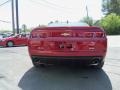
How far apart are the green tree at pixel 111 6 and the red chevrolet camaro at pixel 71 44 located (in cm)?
7435

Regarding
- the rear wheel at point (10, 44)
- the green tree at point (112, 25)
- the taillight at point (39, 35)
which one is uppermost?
the green tree at point (112, 25)

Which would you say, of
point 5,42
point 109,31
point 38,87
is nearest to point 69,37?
Result: point 38,87

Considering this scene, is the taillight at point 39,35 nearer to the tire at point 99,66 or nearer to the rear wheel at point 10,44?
the tire at point 99,66

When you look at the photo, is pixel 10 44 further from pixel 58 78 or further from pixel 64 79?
pixel 64 79

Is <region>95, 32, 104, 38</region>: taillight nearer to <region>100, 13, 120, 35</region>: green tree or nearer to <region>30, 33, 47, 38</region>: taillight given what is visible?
<region>30, 33, 47, 38</region>: taillight

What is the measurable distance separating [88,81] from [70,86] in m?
0.69

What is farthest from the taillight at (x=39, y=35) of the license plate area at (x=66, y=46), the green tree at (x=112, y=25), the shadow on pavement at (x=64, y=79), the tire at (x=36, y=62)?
the green tree at (x=112, y=25)

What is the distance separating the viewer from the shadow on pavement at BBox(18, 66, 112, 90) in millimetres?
7043

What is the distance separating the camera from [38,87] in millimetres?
7039

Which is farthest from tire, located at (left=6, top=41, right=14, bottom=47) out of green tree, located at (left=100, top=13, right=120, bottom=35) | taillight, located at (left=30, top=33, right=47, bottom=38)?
green tree, located at (left=100, top=13, right=120, bottom=35)

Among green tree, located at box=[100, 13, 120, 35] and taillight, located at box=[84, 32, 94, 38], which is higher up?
green tree, located at box=[100, 13, 120, 35]

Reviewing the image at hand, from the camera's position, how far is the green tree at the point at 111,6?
82713 mm

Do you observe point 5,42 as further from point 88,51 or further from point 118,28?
point 118,28

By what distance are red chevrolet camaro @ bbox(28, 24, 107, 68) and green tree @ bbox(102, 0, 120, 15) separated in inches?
2927
